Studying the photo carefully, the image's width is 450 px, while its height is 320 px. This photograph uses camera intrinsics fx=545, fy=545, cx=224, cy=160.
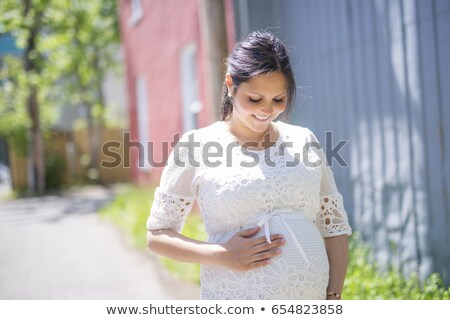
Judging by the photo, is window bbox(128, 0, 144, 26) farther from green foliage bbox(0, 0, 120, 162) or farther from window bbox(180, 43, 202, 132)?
window bbox(180, 43, 202, 132)

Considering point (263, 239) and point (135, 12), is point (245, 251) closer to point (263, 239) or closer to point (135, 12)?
point (263, 239)

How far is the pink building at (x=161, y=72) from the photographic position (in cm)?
653

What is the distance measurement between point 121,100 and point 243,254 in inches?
870

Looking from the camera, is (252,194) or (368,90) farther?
(368,90)

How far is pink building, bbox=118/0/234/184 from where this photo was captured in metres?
6.53

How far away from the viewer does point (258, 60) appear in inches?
63.3

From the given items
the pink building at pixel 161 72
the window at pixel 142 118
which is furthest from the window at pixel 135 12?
the window at pixel 142 118

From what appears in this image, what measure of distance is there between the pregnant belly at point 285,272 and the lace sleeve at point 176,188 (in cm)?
14

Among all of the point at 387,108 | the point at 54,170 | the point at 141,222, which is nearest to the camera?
the point at 387,108

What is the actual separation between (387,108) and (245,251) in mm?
2338

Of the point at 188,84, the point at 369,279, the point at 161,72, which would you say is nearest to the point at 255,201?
the point at 369,279

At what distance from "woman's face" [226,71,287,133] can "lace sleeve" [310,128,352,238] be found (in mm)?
184
